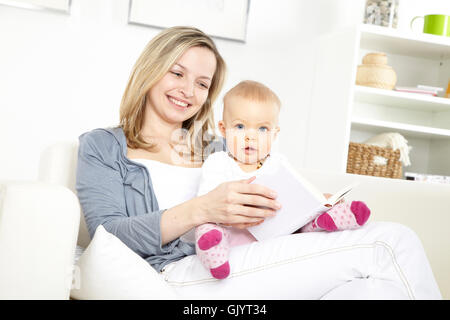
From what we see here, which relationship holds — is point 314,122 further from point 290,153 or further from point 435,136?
point 435,136

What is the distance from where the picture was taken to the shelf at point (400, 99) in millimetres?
3414

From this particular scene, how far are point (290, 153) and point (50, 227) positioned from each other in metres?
2.72

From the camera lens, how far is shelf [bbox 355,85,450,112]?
3414 millimetres

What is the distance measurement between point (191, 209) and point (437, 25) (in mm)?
2773

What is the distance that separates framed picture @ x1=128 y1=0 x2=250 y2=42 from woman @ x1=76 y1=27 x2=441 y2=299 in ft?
5.40

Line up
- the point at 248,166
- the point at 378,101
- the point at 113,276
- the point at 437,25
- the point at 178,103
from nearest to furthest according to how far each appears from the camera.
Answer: the point at 113,276 → the point at 248,166 → the point at 178,103 → the point at 437,25 → the point at 378,101

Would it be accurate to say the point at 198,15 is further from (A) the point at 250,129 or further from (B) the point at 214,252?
(B) the point at 214,252

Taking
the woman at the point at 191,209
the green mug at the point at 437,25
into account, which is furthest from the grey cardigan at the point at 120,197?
the green mug at the point at 437,25

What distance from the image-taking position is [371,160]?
3.37m

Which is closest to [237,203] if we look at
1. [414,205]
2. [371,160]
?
[414,205]

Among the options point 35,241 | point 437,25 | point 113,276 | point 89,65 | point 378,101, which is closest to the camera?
point 35,241

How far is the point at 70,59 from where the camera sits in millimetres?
3246

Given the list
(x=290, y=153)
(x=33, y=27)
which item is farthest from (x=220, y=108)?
(x=33, y=27)

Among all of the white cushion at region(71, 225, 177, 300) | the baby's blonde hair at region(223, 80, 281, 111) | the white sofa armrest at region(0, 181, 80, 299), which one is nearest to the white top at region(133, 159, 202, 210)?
the baby's blonde hair at region(223, 80, 281, 111)
